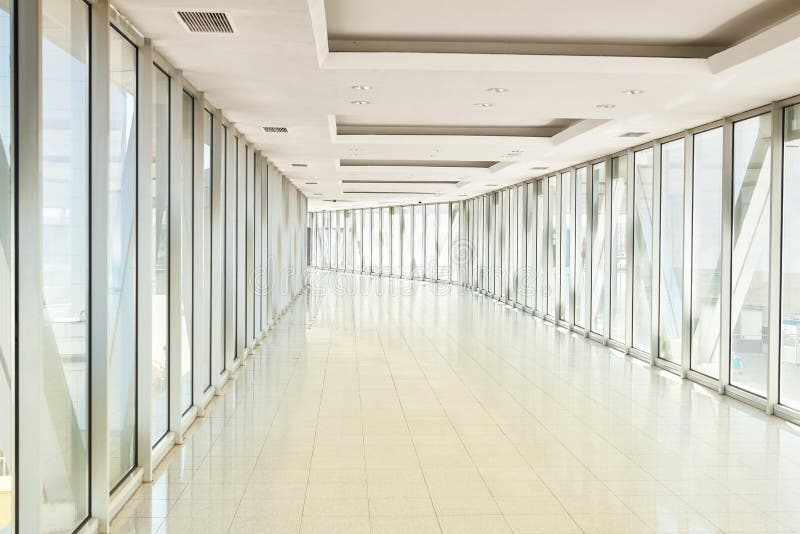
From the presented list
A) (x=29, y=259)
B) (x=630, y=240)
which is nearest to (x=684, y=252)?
(x=630, y=240)

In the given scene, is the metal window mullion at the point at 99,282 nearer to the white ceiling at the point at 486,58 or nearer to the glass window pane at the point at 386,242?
the white ceiling at the point at 486,58

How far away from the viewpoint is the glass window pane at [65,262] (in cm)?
417

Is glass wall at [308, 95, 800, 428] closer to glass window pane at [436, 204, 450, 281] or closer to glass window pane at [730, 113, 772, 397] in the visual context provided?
glass window pane at [730, 113, 772, 397]

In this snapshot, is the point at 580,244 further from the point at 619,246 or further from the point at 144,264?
the point at 144,264

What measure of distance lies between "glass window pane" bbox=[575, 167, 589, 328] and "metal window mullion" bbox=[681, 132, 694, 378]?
4.94 meters

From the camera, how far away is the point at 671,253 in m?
12.0

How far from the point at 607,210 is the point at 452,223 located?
18853mm

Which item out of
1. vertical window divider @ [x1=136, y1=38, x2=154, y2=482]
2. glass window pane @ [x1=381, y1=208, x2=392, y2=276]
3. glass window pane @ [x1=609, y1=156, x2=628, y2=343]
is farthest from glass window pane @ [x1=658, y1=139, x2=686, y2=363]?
glass window pane @ [x1=381, y1=208, x2=392, y2=276]

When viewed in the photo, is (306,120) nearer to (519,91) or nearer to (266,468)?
(519,91)

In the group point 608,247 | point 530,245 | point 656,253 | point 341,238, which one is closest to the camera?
point 656,253

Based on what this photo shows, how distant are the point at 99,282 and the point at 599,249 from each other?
1219cm

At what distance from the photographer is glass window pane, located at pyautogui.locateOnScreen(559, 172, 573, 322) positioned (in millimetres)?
17578

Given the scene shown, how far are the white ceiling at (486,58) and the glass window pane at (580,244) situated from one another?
595 cm

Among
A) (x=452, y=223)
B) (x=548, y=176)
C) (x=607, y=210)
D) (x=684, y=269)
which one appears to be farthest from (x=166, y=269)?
(x=452, y=223)
